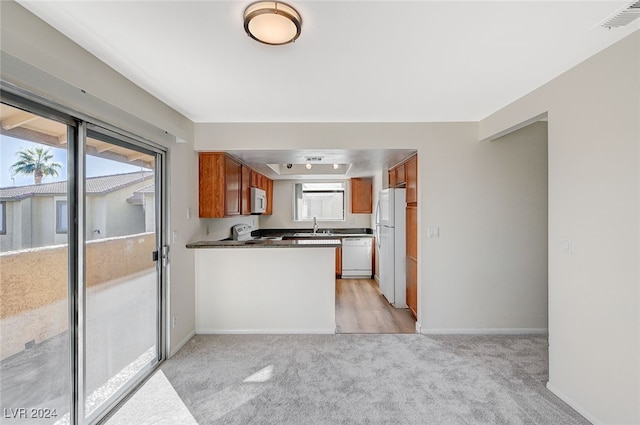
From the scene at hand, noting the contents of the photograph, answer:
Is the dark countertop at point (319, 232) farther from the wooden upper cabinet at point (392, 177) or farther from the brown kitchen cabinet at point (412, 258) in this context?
the brown kitchen cabinet at point (412, 258)

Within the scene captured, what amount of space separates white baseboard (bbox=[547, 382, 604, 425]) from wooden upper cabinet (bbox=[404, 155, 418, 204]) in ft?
6.93

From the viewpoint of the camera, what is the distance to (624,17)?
147 cm

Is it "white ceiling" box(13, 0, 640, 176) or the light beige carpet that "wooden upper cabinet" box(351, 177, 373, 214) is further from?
"white ceiling" box(13, 0, 640, 176)

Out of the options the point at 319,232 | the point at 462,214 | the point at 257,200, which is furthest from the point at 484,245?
the point at 319,232

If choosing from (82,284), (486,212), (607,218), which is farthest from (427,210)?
(82,284)

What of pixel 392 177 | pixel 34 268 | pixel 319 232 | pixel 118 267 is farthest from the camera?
pixel 319 232

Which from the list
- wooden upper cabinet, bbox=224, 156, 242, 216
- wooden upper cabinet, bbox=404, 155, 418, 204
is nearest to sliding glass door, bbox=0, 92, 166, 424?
wooden upper cabinet, bbox=224, 156, 242, 216

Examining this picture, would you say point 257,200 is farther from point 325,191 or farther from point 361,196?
point 361,196

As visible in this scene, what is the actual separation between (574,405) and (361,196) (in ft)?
15.3

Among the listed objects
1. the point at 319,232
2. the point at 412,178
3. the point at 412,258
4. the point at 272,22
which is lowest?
the point at 412,258

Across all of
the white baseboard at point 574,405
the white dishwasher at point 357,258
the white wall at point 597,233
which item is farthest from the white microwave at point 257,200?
the white baseboard at point 574,405

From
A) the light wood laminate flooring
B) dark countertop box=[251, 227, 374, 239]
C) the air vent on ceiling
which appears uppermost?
the air vent on ceiling

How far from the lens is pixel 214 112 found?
2.96m

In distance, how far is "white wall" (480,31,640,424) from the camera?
1.65 metres
